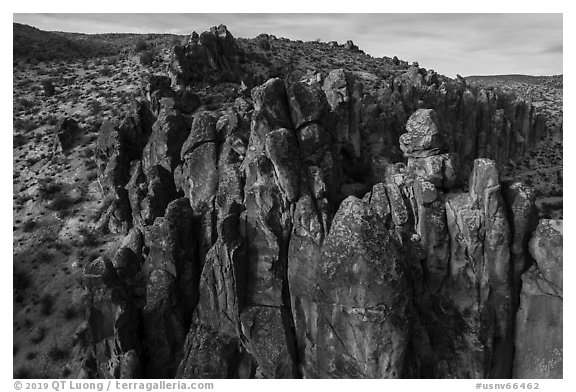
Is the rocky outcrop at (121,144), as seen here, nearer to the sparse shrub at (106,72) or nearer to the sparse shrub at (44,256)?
the sparse shrub at (44,256)

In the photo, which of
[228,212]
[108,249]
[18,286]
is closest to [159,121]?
[108,249]

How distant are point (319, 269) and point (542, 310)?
10.2 m

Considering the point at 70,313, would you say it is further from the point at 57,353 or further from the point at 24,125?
the point at 24,125

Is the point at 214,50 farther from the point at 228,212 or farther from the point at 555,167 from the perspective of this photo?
the point at 555,167

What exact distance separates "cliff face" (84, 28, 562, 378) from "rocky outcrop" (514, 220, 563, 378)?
0.06 meters

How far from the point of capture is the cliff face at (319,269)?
55.4 ft

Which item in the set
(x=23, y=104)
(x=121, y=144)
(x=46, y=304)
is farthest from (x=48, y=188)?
(x=23, y=104)

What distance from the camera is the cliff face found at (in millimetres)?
16875

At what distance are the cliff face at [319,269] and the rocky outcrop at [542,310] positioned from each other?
2.3 inches

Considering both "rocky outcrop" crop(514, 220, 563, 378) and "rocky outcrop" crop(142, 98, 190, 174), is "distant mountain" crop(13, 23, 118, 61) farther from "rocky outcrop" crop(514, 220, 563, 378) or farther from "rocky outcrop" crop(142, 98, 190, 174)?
"rocky outcrop" crop(514, 220, 563, 378)

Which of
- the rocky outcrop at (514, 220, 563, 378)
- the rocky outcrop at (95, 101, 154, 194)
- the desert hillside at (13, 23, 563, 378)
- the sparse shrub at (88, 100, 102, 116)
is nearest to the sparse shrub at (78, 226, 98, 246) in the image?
the desert hillside at (13, 23, 563, 378)

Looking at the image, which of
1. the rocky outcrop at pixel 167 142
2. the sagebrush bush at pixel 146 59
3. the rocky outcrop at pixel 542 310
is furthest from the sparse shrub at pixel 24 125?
the rocky outcrop at pixel 542 310

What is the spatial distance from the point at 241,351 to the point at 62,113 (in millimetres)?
42862

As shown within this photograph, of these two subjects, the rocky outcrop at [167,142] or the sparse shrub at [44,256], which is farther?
the sparse shrub at [44,256]
